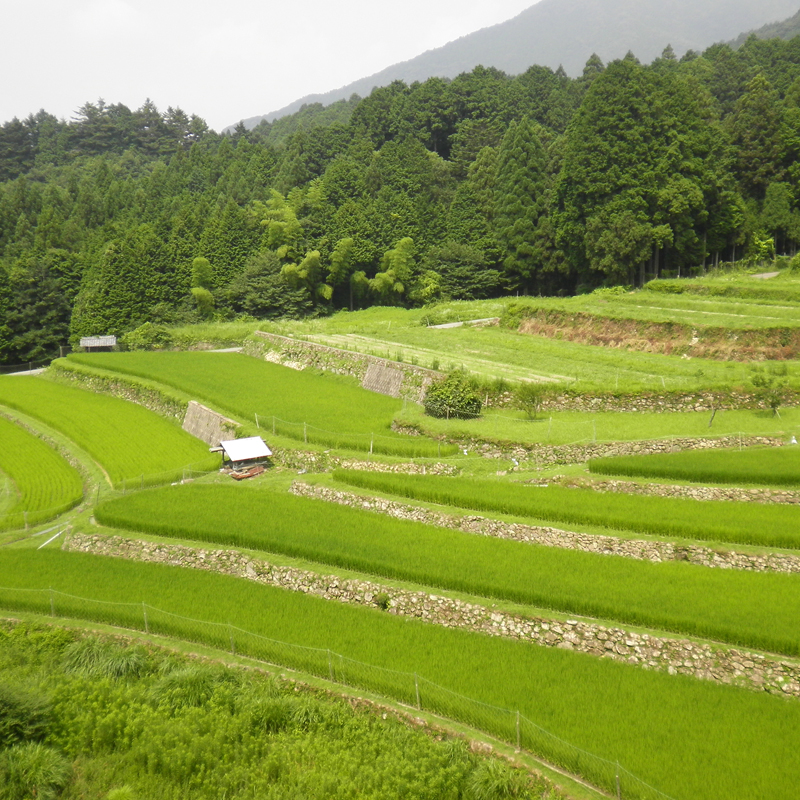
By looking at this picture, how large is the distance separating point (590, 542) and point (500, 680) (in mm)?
5429

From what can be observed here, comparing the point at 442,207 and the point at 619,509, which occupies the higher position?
the point at 442,207

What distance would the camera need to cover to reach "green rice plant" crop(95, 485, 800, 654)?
1305 cm

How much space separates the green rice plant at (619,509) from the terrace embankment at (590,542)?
0.58 metres

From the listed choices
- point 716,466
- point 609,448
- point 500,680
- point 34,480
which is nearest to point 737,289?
point 609,448

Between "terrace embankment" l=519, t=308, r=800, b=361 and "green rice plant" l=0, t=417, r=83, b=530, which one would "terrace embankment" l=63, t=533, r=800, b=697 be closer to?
"green rice plant" l=0, t=417, r=83, b=530

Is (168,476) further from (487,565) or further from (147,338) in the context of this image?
(147,338)

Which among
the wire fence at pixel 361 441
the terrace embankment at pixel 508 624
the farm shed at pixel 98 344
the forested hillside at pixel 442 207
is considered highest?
the forested hillside at pixel 442 207

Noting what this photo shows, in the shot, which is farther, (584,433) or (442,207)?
(442,207)

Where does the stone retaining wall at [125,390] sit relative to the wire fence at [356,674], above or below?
above

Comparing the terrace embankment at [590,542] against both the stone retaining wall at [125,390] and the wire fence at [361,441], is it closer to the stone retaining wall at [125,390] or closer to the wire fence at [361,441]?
the wire fence at [361,441]

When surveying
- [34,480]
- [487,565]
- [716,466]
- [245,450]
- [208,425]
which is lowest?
[487,565]

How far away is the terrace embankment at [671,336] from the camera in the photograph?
29.7 m

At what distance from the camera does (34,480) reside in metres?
25.7

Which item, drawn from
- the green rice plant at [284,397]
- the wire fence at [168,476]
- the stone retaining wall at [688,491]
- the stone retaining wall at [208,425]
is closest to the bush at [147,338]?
the green rice plant at [284,397]
